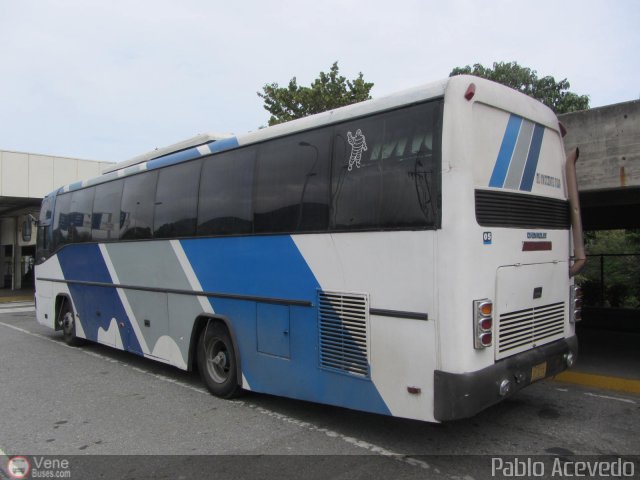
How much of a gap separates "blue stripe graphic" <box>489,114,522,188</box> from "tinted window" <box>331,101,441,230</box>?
0.65 meters

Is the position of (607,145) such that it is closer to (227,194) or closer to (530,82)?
(227,194)

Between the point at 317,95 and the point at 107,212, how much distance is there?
11.8 m

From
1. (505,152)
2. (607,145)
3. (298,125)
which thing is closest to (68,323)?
(298,125)

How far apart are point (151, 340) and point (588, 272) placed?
43.4ft

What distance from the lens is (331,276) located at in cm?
470

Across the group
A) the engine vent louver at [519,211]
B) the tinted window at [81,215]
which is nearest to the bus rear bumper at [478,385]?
the engine vent louver at [519,211]

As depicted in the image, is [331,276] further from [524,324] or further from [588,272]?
[588,272]

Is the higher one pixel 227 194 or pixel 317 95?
A: pixel 317 95

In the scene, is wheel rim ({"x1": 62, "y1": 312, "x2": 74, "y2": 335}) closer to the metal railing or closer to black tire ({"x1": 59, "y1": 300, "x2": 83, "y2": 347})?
black tire ({"x1": 59, "y1": 300, "x2": 83, "y2": 347})

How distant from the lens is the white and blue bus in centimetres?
390

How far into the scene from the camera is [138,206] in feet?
24.9

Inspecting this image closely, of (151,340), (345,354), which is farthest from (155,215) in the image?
(345,354)

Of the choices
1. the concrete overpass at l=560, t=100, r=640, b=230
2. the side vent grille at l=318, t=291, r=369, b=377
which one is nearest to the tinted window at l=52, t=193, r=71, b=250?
the side vent grille at l=318, t=291, r=369, b=377

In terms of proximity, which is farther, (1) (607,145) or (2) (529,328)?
(1) (607,145)
